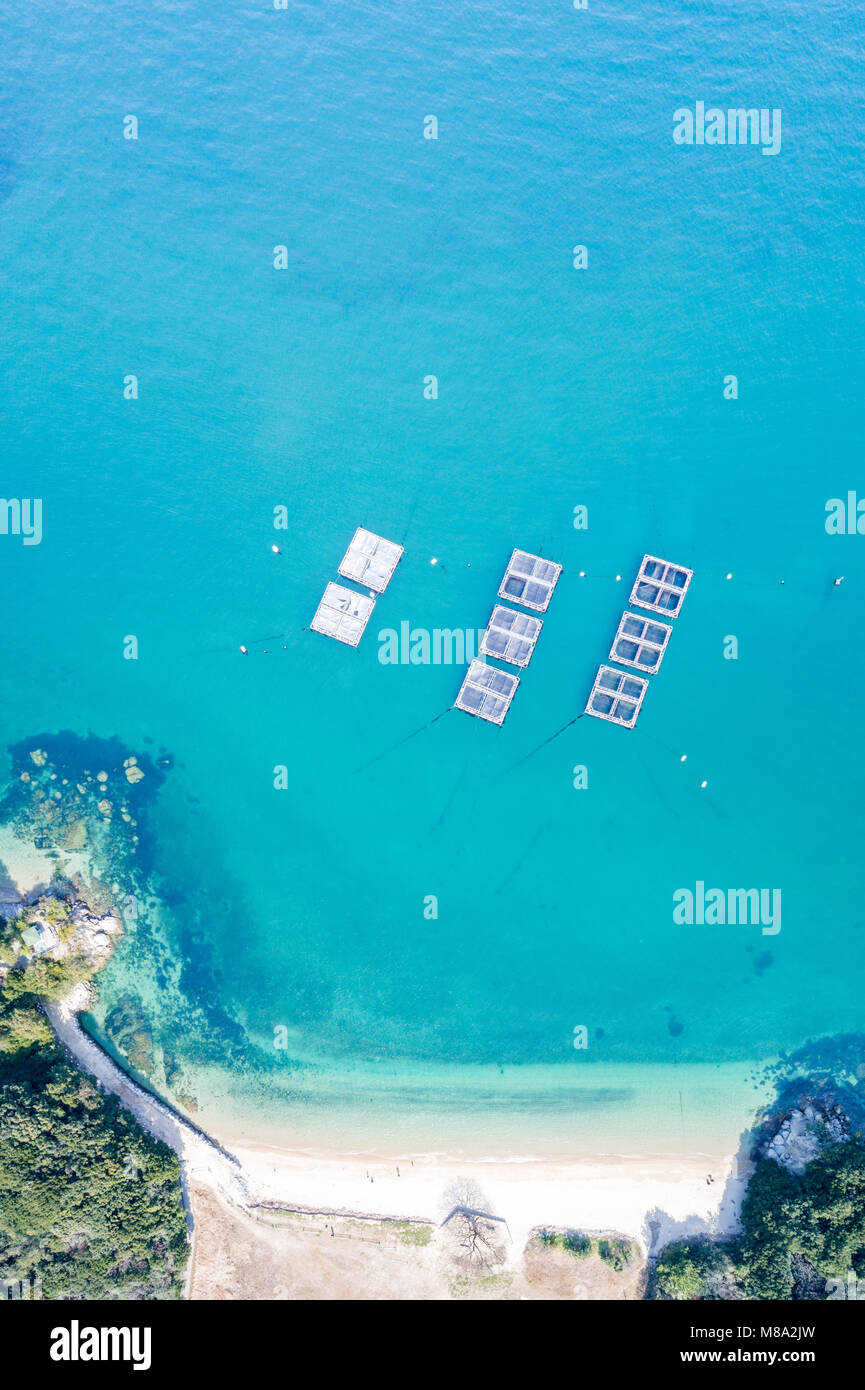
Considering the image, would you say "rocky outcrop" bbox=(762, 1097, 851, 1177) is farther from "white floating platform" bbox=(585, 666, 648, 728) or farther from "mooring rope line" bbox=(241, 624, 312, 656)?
"mooring rope line" bbox=(241, 624, 312, 656)

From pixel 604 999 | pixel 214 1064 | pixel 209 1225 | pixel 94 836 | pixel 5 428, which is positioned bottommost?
pixel 209 1225

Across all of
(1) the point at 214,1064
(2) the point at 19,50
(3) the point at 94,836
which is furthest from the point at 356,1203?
(2) the point at 19,50

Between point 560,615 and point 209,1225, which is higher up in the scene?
point 560,615

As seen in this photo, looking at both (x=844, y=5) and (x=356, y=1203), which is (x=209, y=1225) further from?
(x=844, y=5)

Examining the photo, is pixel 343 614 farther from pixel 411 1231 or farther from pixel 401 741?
pixel 411 1231

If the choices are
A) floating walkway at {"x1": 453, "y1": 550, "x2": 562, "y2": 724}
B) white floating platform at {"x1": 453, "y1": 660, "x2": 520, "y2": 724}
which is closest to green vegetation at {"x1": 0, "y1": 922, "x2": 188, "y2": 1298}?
white floating platform at {"x1": 453, "y1": 660, "x2": 520, "y2": 724}
